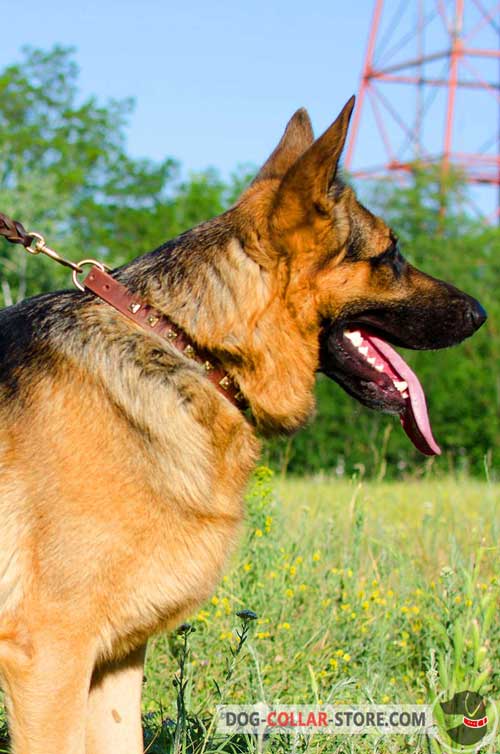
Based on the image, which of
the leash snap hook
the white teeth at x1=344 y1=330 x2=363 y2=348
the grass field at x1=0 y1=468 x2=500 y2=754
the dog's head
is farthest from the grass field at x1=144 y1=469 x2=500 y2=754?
the leash snap hook

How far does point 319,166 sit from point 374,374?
921mm

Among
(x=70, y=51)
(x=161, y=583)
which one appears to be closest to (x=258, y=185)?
(x=161, y=583)

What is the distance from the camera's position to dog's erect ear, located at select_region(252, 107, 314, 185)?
3.57 m

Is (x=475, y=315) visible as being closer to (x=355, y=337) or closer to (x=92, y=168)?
(x=355, y=337)

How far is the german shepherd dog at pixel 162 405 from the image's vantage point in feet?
9.19

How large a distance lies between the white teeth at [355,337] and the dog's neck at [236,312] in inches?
8.0

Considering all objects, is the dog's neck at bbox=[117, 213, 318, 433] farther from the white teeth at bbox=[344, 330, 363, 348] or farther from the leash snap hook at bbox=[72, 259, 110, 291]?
the white teeth at bbox=[344, 330, 363, 348]

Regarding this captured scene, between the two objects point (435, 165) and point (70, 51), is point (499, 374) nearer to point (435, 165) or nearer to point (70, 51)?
point (435, 165)

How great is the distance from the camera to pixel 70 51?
29734 millimetres

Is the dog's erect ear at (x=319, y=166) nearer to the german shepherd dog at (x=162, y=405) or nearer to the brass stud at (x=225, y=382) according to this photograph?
the german shepherd dog at (x=162, y=405)

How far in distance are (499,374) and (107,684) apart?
460 inches

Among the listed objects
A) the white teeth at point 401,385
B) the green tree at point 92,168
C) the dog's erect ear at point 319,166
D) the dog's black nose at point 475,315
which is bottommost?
the white teeth at point 401,385

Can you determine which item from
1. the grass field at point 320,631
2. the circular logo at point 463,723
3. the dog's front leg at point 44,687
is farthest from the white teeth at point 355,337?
the dog's front leg at point 44,687

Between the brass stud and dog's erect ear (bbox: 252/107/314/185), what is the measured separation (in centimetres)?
87
